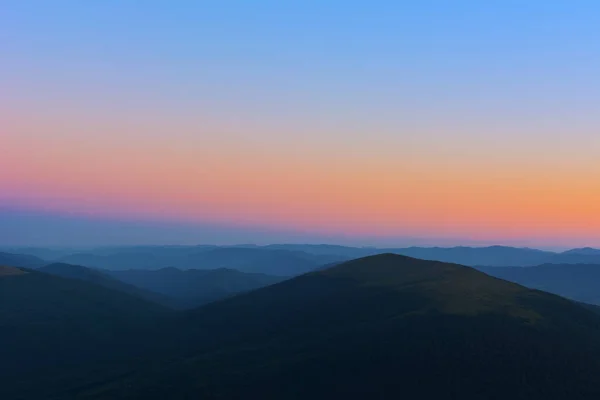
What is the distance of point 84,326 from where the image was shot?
151 metres

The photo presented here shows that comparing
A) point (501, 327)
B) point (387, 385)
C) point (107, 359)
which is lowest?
point (107, 359)

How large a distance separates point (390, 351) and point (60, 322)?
108 meters

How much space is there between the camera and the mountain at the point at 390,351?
7481cm

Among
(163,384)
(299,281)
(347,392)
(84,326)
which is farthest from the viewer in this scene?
(299,281)

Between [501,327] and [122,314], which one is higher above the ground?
[501,327]

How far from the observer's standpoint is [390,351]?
8544cm

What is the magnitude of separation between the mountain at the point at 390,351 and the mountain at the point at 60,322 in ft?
58.1

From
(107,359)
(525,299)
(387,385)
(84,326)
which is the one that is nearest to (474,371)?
(387,385)

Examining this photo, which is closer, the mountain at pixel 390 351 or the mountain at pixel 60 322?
the mountain at pixel 390 351

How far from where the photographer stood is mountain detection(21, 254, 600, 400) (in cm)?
7481

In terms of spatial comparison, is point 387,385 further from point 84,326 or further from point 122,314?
point 122,314

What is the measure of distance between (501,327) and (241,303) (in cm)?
8313

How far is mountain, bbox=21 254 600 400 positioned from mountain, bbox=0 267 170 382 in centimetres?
1772

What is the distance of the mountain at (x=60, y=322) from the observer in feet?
410
